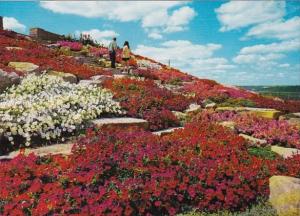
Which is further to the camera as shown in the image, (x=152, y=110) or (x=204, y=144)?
(x=152, y=110)

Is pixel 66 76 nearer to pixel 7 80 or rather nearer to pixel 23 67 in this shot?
pixel 23 67

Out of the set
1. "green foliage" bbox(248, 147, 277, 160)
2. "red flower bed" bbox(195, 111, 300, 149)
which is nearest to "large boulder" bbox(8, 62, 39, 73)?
"red flower bed" bbox(195, 111, 300, 149)

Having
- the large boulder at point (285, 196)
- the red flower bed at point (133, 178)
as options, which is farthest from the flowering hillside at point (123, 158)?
the large boulder at point (285, 196)

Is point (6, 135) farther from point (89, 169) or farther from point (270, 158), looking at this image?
point (270, 158)

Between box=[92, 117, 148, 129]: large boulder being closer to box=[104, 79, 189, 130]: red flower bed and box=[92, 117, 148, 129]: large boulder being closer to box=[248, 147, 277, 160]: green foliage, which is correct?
box=[104, 79, 189, 130]: red flower bed

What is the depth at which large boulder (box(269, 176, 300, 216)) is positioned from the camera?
784 centimetres

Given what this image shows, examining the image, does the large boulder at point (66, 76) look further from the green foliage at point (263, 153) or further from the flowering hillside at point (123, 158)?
the green foliage at point (263, 153)

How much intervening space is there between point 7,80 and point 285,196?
36.2ft

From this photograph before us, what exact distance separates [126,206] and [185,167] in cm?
203

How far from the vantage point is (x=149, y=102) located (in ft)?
51.2

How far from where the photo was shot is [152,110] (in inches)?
590

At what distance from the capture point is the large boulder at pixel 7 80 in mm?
15539

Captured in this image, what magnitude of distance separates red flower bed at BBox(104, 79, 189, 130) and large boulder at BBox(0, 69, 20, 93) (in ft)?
11.5

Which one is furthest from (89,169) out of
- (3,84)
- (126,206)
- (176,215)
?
(3,84)
